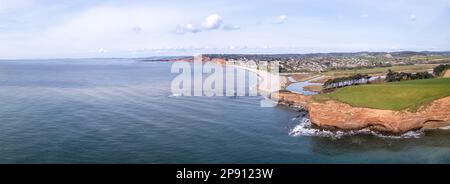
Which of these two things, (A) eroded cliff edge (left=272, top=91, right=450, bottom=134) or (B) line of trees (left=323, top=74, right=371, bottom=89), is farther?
(B) line of trees (left=323, top=74, right=371, bottom=89)

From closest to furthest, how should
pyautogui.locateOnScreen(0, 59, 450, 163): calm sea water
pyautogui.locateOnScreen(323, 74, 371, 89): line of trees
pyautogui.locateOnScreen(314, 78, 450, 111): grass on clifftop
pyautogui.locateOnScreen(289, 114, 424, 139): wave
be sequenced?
pyautogui.locateOnScreen(0, 59, 450, 163): calm sea water, pyautogui.locateOnScreen(289, 114, 424, 139): wave, pyautogui.locateOnScreen(314, 78, 450, 111): grass on clifftop, pyautogui.locateOnScreen(323, 74, 371, 89): line of trees

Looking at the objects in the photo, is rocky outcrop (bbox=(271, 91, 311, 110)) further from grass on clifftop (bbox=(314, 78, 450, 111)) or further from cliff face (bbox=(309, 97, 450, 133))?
cliff face (bbox=(309, 97, 450, 133))

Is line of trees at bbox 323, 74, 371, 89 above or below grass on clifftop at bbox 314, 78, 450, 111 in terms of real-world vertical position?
below

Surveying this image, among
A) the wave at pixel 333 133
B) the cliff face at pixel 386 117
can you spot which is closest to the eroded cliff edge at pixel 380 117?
the cliff face at pixel 386 117

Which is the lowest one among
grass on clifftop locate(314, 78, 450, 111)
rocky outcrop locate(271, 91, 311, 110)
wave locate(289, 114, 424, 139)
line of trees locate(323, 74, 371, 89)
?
wave locate(289, 114, 424, 139)

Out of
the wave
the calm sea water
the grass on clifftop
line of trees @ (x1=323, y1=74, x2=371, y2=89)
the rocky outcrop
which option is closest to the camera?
the calm sea water

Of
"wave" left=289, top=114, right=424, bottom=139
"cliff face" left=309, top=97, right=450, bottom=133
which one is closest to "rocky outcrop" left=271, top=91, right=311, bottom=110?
"cliff face" left=309, top=97, right=450, bottom=133
